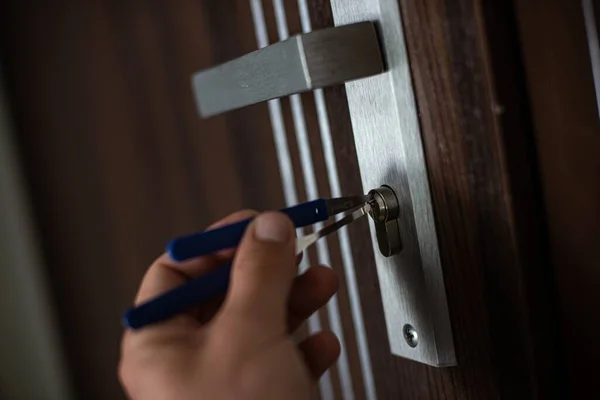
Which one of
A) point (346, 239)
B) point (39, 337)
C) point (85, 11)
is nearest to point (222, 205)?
point (346, 239)

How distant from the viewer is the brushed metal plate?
0.91 ft

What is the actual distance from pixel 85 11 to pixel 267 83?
333 millimetres

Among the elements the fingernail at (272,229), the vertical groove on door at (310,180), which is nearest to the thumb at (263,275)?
the fingernail at (272,229)

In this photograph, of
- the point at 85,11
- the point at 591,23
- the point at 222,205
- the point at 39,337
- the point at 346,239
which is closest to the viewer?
the point at 591,23

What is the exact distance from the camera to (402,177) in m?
0.29

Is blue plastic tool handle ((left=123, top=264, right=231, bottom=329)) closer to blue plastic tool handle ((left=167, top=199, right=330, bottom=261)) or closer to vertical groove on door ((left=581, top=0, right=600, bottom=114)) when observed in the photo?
blue plastic tool handle ((left=167, top=199, right=330, bottom=261))

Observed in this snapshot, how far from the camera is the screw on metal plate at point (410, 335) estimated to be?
0.31m

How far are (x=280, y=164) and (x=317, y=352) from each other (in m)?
0.12

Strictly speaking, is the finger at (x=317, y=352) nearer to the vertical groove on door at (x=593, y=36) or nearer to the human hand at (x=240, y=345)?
the human hand at (x=240, y=345)

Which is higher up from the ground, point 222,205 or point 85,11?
point 85,11

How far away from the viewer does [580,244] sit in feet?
0.82

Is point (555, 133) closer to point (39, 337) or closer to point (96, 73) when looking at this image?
point (96, 73)

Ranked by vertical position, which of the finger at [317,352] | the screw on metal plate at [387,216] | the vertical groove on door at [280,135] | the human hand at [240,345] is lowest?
the finger at [317,352]

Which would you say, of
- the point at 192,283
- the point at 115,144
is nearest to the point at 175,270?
the point at 192,283
